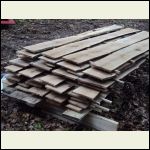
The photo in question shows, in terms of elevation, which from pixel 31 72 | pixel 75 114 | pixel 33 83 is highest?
pixel 31 72

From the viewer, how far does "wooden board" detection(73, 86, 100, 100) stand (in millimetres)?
3253

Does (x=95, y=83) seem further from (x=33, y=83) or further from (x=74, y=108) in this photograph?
(x=33, y=83)

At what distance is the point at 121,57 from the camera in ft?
12.4

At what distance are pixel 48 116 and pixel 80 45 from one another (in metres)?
0.94

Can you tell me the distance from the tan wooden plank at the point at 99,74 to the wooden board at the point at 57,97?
1.15 feet

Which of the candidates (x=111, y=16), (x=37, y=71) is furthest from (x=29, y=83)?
(x=111, y=16)

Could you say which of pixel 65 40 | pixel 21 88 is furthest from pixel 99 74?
pixel 65 40

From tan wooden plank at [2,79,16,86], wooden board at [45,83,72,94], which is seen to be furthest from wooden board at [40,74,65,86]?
tan wooden plank at [2,79,16,86]

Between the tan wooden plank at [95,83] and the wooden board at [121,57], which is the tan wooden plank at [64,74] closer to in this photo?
the tan wooden plank at [95,83]

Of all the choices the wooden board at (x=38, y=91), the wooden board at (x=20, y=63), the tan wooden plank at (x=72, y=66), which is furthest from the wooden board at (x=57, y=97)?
the wooden board at (x=20, y=63)

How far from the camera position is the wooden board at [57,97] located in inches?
135

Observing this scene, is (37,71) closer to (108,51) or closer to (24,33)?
(108,51)

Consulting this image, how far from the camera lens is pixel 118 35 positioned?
453cm

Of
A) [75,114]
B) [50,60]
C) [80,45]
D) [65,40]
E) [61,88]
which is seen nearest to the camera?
[75,114]
